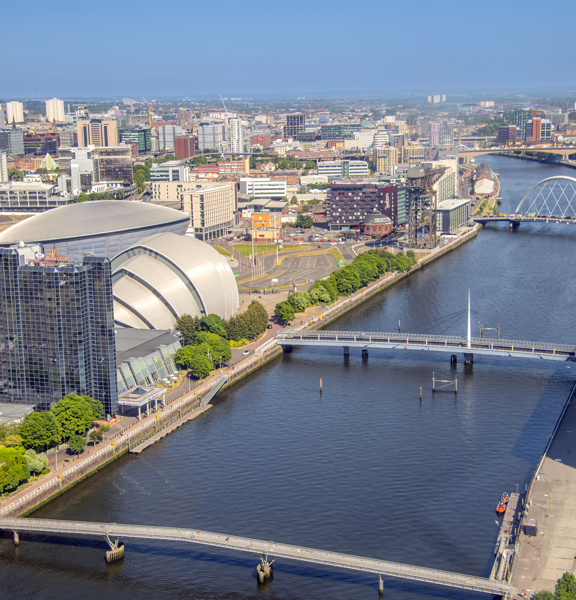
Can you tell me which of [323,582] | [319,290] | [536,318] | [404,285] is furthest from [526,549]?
[404,285]

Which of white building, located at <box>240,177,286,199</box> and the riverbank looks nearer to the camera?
the riverbank

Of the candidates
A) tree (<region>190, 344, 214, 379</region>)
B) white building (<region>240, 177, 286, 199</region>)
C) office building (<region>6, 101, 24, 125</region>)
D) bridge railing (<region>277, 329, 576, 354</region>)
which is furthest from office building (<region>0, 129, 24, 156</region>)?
tree (<region>190, 344, 214, 379</region>)

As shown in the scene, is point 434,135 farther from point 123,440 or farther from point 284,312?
point 123,440

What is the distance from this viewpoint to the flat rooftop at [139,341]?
35.5 meters

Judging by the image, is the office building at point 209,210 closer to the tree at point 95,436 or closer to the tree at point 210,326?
the tree at point 210,326

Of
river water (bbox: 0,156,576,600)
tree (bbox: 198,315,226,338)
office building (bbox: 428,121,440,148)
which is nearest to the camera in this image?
river water (bbox: 0,156,576,600)

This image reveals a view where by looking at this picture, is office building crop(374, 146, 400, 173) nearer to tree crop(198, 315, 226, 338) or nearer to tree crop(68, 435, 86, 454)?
tree crop(198, 315, 226, 338)

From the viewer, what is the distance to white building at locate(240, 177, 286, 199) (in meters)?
94.9

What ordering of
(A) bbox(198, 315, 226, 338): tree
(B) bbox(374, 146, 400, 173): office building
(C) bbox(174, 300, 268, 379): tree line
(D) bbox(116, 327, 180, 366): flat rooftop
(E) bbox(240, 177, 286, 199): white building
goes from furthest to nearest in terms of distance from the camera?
(B) bbox(374, 146, 400, 173): office building < (E) bbox(240, 177, 286, 199): white building < (A) bbox(198, 315, 226, 338): tree < (C) bbox(174, 300, 268, 379): tree line < (D) bbox(116, 327, 180, 366): flat rooftop

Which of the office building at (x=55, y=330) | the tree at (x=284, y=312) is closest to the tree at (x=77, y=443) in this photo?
→ the office building at (x=55, y=330)

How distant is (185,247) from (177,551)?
879 inches

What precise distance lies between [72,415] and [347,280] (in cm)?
2604

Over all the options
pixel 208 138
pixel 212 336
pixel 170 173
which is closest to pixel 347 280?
pixel 212 336

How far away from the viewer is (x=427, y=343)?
1539 inches
